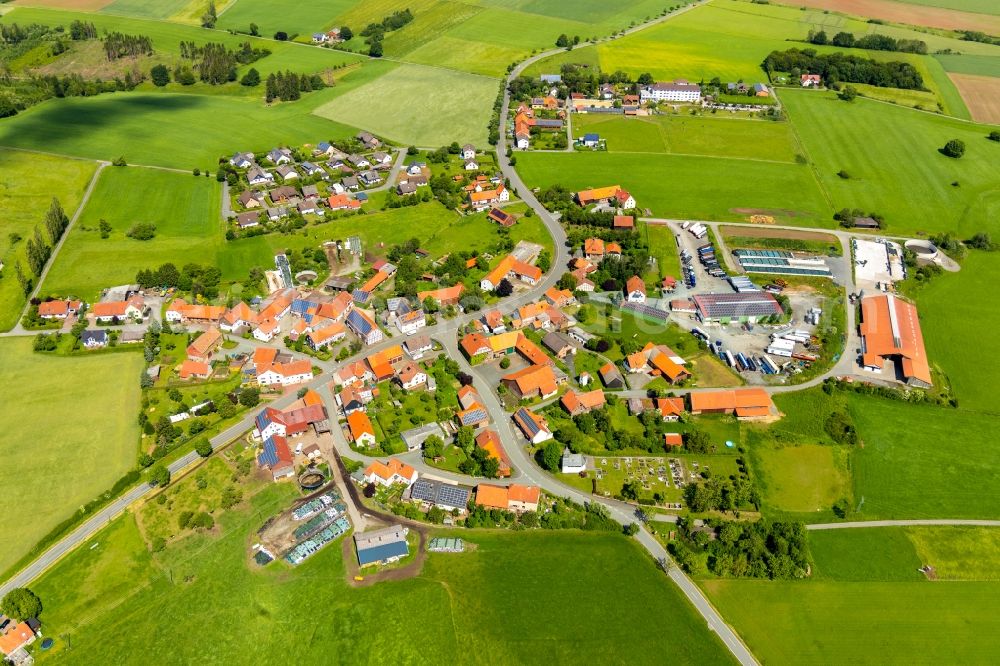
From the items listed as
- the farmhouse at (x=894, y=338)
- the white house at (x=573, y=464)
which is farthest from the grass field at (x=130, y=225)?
the farmhouse at (x=894, y=338)

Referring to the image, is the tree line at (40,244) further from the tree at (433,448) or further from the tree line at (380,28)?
the tree line at (380,28)

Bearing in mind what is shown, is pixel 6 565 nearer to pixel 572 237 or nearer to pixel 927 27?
pixel 572 237

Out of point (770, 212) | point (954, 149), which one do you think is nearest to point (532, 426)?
point (770, 212)

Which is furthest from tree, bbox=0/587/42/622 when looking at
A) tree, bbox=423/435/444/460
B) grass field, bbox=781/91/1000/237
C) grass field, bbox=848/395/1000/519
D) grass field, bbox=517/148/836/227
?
grass field, bbox=781/91/1000/237

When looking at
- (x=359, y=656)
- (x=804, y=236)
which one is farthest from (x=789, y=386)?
(x=359, y=656)

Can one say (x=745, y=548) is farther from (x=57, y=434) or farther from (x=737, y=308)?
(x=57, y=434)

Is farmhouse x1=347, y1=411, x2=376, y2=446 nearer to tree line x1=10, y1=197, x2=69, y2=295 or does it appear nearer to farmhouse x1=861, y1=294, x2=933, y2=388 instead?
tree line x1=10, y1=197, x2=69, y2=295
